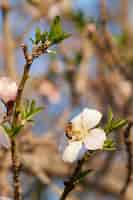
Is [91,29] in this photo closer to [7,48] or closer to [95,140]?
[7,48]

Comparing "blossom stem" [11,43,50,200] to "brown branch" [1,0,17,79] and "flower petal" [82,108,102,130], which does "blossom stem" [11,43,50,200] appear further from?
"brown branch" [1,0,17,79]

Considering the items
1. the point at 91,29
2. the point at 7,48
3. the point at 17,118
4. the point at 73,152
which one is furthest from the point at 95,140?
the point at 7,48

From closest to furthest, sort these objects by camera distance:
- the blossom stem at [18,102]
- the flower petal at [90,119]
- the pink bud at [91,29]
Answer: the blossom stem at [18,102]
the flower petal at [90,119]
the pink bud at [91,29]

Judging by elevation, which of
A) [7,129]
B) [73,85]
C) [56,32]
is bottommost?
[73,85]

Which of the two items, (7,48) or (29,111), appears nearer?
(29,111)

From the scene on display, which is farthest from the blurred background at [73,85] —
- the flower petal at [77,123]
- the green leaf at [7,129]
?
the green leaf at [7,129]

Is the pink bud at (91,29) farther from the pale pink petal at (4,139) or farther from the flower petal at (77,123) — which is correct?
the pale pink petal at (4,139)

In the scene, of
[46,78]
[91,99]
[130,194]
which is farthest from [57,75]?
[130,194]

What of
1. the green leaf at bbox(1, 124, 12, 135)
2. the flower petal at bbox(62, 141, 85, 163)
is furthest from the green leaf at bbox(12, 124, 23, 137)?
the flower petal at bbox(62, 141, 85, 163)
